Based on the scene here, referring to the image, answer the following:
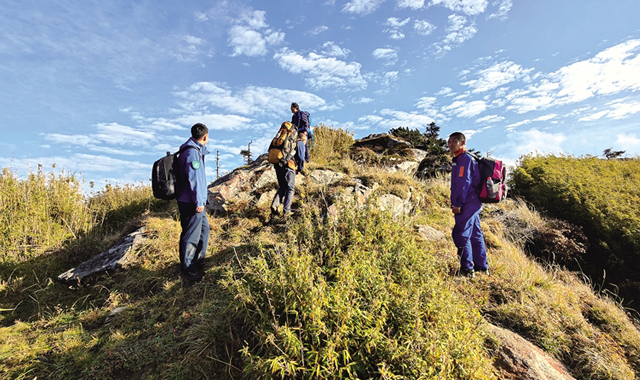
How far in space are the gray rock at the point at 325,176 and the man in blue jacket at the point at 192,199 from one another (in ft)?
12.5

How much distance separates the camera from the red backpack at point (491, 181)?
4.34 metres

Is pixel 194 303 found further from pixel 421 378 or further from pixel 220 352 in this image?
pixel 421 378

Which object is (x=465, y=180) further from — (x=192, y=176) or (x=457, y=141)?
(x=192, y=176)

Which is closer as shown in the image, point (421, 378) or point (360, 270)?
point (421, 378)

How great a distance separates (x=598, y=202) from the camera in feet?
22.6

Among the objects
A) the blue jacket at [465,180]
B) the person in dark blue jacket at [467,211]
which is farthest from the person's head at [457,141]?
the blue jacket at [465,180]

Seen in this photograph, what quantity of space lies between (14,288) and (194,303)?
12.8 ft

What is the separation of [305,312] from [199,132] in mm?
3457

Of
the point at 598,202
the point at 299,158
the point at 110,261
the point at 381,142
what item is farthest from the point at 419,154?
the point at 110,261

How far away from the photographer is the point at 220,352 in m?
2.71

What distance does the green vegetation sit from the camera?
19.5 feet

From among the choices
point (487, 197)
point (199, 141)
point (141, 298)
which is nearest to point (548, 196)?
point (487, 197)

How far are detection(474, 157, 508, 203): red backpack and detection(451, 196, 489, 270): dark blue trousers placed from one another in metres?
0.15

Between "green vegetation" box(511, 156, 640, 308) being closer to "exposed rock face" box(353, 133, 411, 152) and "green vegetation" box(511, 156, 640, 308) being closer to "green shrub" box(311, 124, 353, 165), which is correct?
"exposed rock face" box(353, 133, 411, 152)
